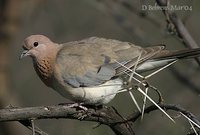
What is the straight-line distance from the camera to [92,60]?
14.5ft

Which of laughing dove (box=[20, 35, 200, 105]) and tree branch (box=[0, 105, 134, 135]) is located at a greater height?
laughing dove (box=[20, 35, 200, 105])

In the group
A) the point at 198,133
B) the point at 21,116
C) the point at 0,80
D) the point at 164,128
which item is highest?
the point at 0,80

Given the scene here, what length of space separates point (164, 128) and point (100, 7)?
139cm

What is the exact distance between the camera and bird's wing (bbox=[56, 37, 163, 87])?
171 inches

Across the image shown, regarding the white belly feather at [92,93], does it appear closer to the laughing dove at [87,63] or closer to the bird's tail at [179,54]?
the laughing dove at [87,63]

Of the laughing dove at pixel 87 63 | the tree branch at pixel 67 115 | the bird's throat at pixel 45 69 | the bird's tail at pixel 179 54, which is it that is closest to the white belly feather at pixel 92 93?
the laughing dove at pixel 87 63

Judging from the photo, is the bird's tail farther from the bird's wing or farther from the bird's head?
the bird's head

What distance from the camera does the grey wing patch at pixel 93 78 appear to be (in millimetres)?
4316

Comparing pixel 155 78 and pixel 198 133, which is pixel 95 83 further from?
pixel 155 78

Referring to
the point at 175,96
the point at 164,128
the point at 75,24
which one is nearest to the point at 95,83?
the point at 164,128

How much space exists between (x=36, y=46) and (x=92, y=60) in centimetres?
46

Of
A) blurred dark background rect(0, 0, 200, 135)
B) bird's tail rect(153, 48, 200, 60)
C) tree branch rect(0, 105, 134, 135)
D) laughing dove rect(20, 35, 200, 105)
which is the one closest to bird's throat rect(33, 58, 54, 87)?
laughing dove rect(20, 35, 200, 105)

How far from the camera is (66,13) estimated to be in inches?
324

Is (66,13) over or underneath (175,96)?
over
